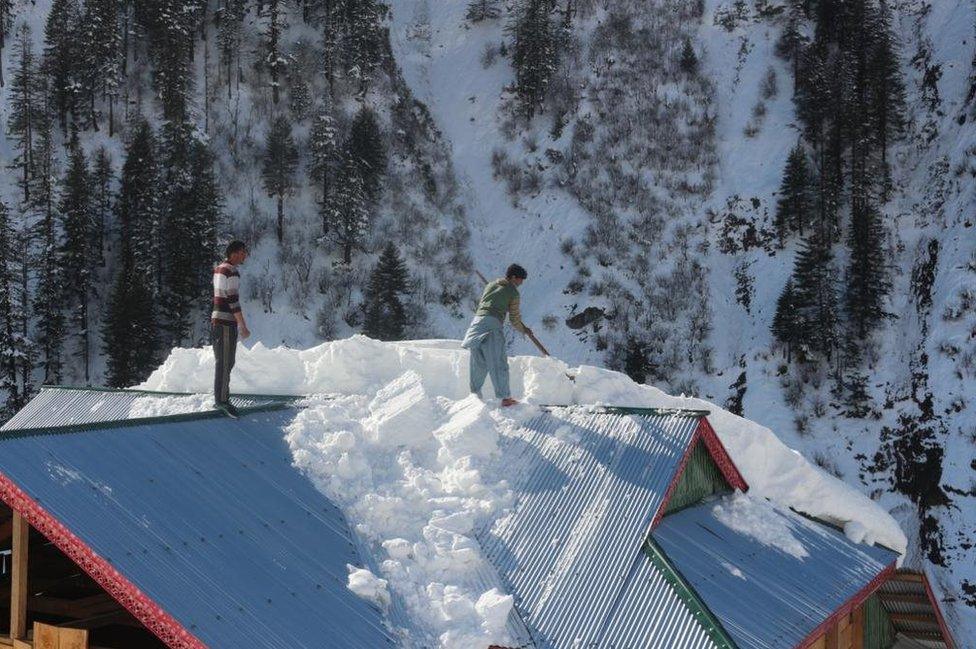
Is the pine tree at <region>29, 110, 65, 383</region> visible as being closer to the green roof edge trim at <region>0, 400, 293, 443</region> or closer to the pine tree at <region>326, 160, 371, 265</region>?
the pine tree at <region>326, 160, 371, 265</region>

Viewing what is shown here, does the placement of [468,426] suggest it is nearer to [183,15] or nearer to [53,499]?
[53,499]

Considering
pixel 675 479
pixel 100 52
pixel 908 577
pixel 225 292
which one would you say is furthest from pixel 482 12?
pixel 675 479

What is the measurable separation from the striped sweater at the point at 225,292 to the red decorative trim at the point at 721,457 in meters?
5.90

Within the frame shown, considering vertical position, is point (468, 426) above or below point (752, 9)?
below

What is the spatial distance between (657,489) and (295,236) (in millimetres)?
38614

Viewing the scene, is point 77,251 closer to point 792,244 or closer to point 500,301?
point 500,301

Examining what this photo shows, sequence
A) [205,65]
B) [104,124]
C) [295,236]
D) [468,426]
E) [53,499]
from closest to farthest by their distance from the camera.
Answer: [53,499] < [468,426] < [295,236] < [104,124] < [205,65]

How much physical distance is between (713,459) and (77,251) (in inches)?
1537

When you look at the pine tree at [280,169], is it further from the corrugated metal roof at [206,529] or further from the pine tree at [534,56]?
the corrugated metal roof at [206,529]

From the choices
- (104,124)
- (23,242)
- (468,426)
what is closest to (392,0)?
(104,124)

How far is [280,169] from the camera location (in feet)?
146

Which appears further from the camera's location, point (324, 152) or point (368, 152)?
point (368, 152)

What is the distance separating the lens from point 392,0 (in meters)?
61.5

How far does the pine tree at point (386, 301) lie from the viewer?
38.1 m
